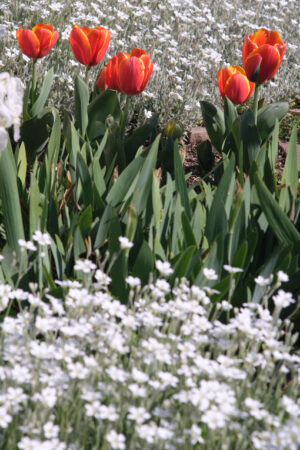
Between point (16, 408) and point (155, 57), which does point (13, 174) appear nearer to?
point (16, 408)

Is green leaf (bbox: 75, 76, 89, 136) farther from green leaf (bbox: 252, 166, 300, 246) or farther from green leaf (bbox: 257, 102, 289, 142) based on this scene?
green leaf (bbox: 252, 166, 300, 246)

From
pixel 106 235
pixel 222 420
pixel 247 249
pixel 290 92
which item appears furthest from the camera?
pixel 290 92

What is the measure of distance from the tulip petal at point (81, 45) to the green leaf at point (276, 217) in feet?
3.48

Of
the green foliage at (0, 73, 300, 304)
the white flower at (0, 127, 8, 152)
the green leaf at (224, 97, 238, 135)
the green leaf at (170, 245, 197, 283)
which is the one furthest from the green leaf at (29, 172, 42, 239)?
the green leaf at (224, 97, 238, 135)

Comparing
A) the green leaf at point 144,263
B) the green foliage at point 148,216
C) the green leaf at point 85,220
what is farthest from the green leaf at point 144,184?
the green leaf at point 144,263

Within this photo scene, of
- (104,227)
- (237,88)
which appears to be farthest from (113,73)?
(104,227)

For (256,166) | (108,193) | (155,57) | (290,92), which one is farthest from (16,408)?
(290,92)

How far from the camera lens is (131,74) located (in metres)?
2.58

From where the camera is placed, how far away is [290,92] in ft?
17.4

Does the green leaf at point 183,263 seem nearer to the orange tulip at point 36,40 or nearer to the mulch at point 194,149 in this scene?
the orange tulip at point 36,40

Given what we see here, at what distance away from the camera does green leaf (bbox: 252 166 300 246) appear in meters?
2.06

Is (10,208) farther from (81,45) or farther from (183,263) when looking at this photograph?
(81,45)

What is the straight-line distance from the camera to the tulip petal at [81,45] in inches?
107

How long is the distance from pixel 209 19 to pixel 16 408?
15.3ft
